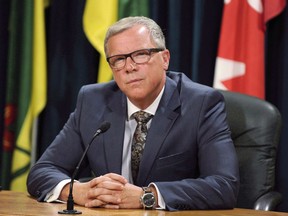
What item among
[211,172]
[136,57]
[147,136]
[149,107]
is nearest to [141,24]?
[136,57]

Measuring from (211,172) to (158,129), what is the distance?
0.38 m

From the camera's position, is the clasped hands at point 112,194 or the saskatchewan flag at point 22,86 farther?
the saskatchewan flag at point 22,86

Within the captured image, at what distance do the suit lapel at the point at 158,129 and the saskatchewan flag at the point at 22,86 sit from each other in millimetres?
1778

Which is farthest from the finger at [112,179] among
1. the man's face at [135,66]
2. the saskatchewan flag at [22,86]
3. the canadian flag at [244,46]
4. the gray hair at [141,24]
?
the saskatchewan flag at [22,86]

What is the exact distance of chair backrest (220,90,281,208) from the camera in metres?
3.29

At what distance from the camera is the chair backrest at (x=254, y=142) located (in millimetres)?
3295

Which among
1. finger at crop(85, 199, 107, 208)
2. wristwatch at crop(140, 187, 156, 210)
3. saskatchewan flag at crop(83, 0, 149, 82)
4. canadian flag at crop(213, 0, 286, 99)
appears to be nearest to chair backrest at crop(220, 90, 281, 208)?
canadian flag at crop(213, 0, 286, 99)

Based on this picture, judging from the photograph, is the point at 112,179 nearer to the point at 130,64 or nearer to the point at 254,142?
the point at 130,64

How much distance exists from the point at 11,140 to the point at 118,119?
5.97 ft

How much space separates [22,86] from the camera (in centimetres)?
477

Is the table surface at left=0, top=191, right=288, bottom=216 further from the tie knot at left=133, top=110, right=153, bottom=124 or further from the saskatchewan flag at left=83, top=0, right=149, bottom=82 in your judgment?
the saskatchewan flag at left=83, top=0, right=149, bottom=82

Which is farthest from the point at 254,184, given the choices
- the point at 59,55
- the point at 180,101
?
the point at 59,55

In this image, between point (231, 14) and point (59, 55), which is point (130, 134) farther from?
point (59, 55)

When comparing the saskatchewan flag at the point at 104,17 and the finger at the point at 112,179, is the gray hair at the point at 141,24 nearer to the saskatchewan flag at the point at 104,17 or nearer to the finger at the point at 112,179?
the finger at the point at 112,179
